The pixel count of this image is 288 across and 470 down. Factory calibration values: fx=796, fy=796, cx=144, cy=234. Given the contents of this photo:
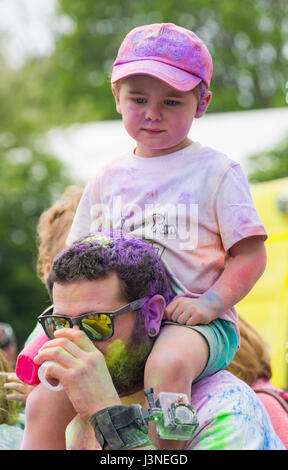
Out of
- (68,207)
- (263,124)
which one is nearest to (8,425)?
(68,207)

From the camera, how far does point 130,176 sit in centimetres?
222

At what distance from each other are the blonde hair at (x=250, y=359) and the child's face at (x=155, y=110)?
4.20 feet

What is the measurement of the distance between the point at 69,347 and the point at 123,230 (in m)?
0.48

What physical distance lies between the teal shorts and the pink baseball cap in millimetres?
622

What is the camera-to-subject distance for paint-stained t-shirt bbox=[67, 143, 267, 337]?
2100mm

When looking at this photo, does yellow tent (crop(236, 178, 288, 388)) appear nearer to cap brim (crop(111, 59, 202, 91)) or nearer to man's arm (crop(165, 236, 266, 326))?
man's arm (crop(165, 236, 266, 326))

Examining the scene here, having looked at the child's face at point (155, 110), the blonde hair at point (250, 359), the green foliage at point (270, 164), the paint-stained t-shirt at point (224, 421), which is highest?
the child's face at point (155, 110)

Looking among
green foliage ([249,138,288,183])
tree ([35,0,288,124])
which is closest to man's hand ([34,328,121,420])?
green foliage ([249,138,288,183])

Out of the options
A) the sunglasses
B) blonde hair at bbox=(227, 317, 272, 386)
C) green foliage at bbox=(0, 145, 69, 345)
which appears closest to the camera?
the sunglasses

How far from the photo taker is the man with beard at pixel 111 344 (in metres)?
1.81

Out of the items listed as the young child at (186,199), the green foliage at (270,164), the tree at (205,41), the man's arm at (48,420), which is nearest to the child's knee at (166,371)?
the young child at (186,199)

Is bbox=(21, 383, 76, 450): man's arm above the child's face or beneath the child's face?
beneath

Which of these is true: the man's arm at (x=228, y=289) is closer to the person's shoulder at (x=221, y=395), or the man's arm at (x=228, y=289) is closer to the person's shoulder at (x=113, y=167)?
the person's shoulder at (x=221, y=395)
